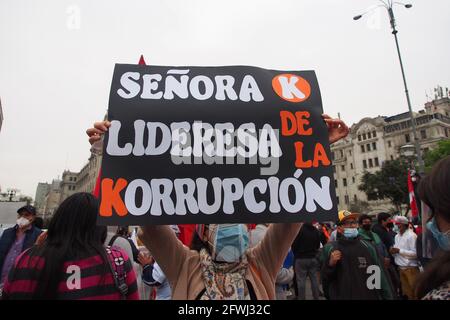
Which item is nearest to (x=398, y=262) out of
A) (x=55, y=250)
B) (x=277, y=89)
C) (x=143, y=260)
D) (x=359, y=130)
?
(x=143, y=260)

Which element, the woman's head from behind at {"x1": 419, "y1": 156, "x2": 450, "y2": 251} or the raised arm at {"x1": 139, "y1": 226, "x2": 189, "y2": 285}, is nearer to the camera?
the woman's head from behind at {"x1": 419, "y1": 156, "x2": 450, "y2": 251}

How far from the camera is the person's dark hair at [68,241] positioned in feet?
6.21

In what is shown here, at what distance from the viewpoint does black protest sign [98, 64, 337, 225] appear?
224 cm

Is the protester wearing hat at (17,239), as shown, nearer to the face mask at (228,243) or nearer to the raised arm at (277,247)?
the face mask at (228,243)

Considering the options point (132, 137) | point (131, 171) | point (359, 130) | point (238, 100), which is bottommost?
point (131, 171)

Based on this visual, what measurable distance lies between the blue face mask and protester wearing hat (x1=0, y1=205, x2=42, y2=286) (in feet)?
13.4

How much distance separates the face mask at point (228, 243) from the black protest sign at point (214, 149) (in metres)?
0.06

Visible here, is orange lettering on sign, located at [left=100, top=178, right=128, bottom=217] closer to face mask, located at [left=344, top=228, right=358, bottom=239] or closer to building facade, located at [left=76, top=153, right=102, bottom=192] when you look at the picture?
face mask, located at [left=344, top=228, right=358, bottom=239]

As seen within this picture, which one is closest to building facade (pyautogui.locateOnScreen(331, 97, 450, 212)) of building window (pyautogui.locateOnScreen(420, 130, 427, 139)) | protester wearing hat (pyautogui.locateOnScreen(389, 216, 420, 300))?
building window (pyautogui.locateOnScreen(420, 130, 427, 139))
